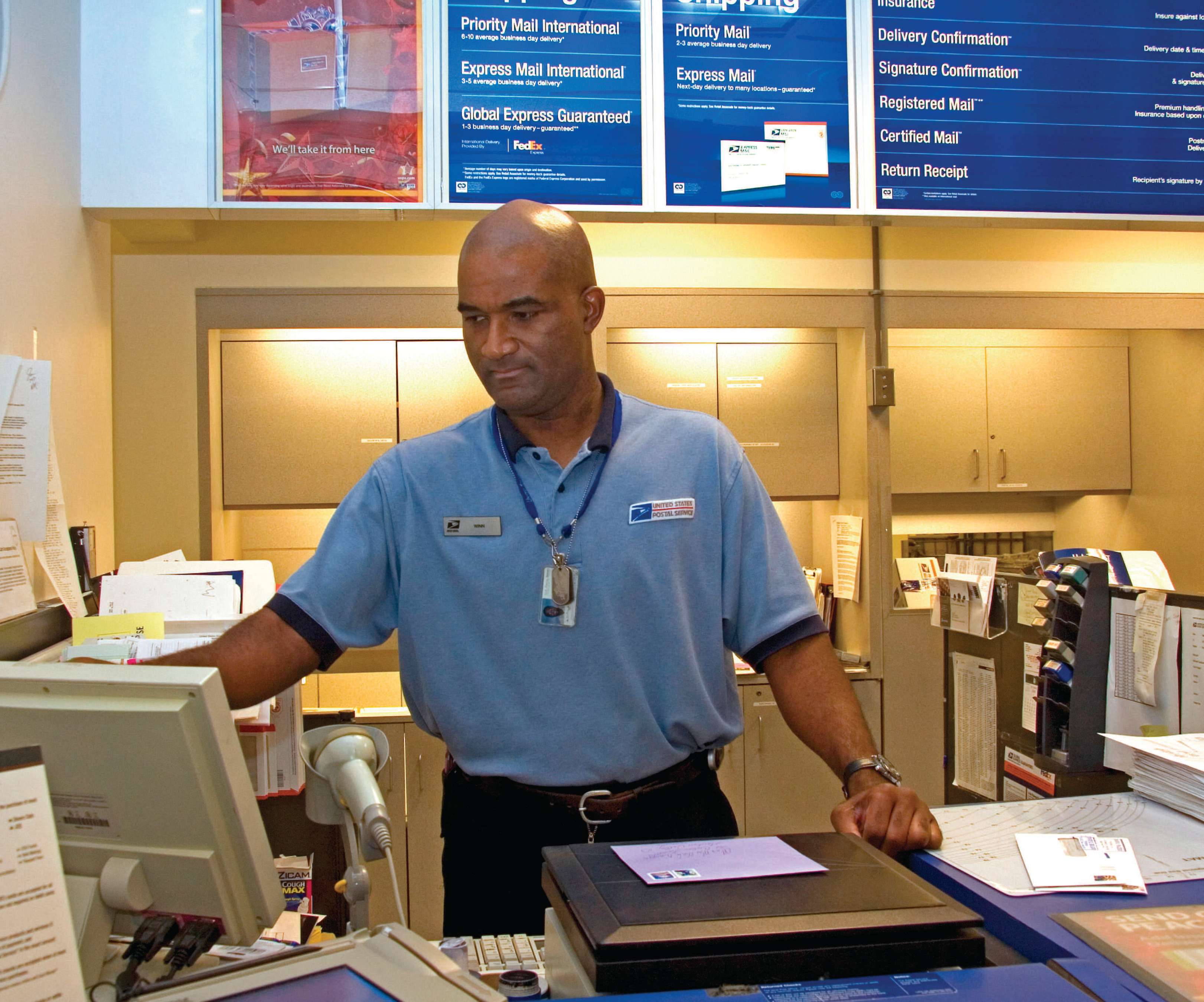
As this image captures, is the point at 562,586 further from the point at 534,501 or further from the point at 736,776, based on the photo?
the point at 736,776

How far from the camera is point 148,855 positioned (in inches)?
39.1

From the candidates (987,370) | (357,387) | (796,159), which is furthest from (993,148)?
(357,387)

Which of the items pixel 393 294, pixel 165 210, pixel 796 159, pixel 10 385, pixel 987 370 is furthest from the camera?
pixel 987 370

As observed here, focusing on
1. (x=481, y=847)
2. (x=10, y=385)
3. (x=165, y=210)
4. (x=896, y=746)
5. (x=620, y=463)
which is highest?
(x=165, y=210)

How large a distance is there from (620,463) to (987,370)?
10.3 ft

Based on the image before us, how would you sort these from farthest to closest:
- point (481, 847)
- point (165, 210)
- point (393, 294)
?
point (393, 294)
point (165, 210)
point (481, 847)

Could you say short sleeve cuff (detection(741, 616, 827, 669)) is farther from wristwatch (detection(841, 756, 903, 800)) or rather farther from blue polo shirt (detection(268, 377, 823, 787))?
wristwatch (detection(841, 756, 903, 800))

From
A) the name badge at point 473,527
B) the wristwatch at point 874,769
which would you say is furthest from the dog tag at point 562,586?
the wristwatch at point 874,769

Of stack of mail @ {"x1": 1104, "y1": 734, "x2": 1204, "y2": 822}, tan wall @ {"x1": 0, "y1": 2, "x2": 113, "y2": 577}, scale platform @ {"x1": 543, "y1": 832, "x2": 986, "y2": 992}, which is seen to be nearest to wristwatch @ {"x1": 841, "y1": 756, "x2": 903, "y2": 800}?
stack of mail @ {"x1": 1104, "y1": 734, "x2": 1204, "y2": 822}

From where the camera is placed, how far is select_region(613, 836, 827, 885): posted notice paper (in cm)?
99

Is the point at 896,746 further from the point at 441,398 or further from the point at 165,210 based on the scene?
the point at 165,210

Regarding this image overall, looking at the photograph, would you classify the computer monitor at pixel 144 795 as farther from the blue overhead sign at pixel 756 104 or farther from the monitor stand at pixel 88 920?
the blue overhead sign at pixel 756 104

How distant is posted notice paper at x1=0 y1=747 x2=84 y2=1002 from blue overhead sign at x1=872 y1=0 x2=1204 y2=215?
2748mm

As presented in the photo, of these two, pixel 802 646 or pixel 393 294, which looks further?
pixel 393 294
